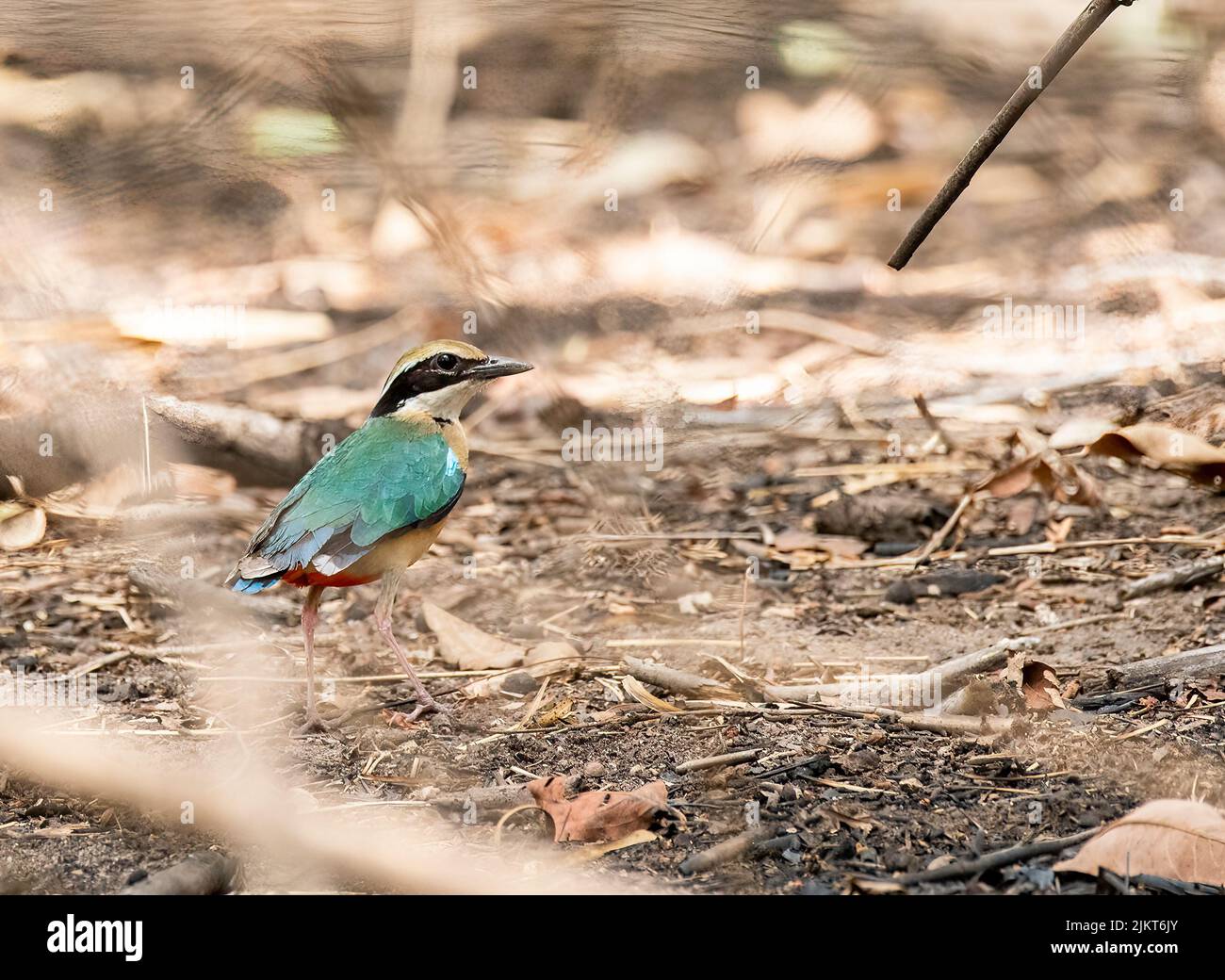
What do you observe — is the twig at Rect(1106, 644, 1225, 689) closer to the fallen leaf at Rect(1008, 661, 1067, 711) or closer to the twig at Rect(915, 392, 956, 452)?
the fallen leaf at Rect(1008, 661, 1067, 711)

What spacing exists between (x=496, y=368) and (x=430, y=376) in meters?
0.20

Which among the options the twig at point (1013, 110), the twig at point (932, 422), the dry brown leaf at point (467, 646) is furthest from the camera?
the twig at point (932, 422)

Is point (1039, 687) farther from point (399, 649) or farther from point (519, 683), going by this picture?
point (399, 649)

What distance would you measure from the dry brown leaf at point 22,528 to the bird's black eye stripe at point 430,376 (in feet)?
5.09

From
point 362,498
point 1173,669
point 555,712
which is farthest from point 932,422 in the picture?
point 362,498

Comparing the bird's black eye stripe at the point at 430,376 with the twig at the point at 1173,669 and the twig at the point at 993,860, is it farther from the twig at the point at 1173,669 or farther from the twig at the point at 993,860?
the twig at the point at 993,860

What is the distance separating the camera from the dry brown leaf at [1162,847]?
2553mm

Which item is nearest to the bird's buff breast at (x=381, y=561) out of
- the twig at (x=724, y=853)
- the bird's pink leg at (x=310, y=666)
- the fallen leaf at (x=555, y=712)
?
the bird's pink leg at (x=310, y=666)

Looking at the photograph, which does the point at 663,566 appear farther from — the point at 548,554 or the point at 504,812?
the point at 504,812

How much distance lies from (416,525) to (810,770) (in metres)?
1.31

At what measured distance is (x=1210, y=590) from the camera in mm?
4199

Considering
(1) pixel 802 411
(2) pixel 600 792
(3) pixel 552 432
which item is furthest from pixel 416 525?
(1) pixel 802 411

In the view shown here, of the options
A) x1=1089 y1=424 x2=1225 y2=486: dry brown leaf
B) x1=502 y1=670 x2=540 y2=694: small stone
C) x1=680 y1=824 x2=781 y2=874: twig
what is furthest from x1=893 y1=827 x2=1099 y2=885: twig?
x1=1089 y1=424 x2=1225 y2=486: dry brown leaf

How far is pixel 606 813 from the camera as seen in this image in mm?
2928
